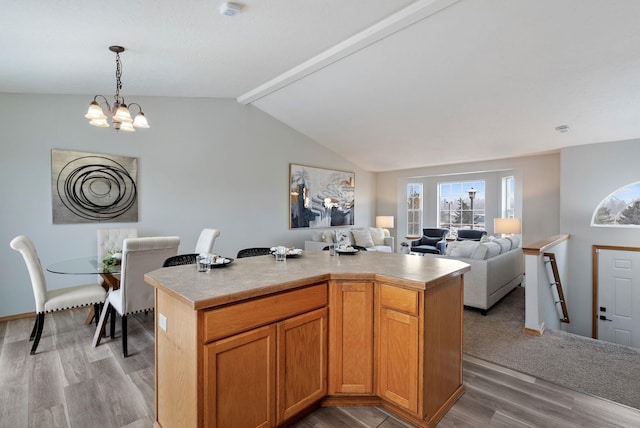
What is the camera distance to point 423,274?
1918 millimetres

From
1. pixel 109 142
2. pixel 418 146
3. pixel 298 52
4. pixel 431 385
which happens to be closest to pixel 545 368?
pixel 431 385

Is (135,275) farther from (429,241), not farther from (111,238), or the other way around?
(429,241)

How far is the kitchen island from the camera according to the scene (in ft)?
4.82

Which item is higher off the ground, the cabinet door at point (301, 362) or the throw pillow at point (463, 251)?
the throw pillow at point (463, 251)

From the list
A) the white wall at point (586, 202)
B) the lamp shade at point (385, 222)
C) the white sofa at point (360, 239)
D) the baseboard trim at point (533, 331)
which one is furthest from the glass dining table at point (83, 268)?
the white wall at point (586, 202)

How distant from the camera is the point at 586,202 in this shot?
503cm

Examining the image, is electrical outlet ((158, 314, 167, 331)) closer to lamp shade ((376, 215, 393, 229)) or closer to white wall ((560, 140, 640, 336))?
white wall ((560, 140, 640, 336))

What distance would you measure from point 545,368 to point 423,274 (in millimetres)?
1683

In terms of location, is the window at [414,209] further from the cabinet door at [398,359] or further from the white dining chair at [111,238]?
the cabinet door at [398,359]

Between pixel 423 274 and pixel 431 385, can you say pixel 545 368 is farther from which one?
pixel 423 274

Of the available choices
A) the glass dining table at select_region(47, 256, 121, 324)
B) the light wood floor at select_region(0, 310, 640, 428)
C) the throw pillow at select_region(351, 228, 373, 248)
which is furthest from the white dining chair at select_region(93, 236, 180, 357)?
the throw pillow at select_region(351, 228, 373, 248)

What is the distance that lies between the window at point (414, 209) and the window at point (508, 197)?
6.77 ft

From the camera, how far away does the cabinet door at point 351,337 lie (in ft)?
6.57

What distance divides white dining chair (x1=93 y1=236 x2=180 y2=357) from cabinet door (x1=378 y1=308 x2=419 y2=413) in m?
2.11
